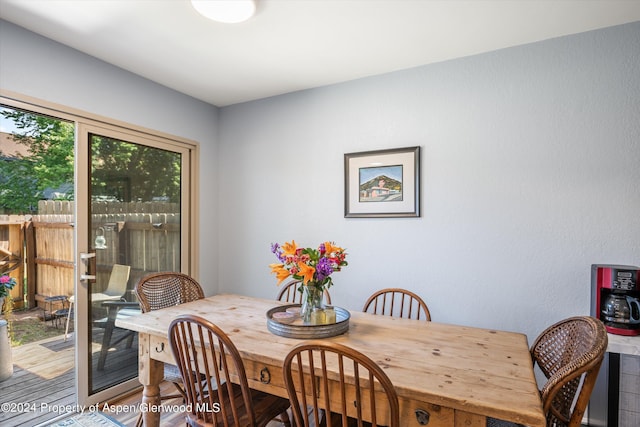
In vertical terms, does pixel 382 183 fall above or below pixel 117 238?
above

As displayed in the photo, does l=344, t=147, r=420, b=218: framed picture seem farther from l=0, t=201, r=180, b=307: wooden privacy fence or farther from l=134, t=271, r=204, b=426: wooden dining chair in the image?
l=0, t=201, r=180, b=307: wooden privacy fence

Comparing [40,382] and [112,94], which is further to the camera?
[112,94]

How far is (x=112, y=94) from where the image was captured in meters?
2.54

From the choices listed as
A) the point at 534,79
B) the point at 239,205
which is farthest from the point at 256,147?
the point at 534,79

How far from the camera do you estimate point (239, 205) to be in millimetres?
3393

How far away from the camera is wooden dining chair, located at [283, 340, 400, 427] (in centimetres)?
107

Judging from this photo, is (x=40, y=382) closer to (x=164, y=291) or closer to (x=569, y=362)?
(x=164, y=291)

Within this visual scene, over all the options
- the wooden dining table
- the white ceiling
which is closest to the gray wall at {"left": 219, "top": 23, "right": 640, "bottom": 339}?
the white ceiling

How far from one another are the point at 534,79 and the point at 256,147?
7.57ft

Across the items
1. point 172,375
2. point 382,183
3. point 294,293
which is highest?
point 382,183

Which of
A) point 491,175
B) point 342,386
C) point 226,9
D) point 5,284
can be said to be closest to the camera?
point 342,386

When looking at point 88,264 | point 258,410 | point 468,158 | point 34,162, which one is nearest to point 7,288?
point 88,264

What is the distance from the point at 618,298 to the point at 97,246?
3.31m

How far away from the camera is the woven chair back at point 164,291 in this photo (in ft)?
7.06
